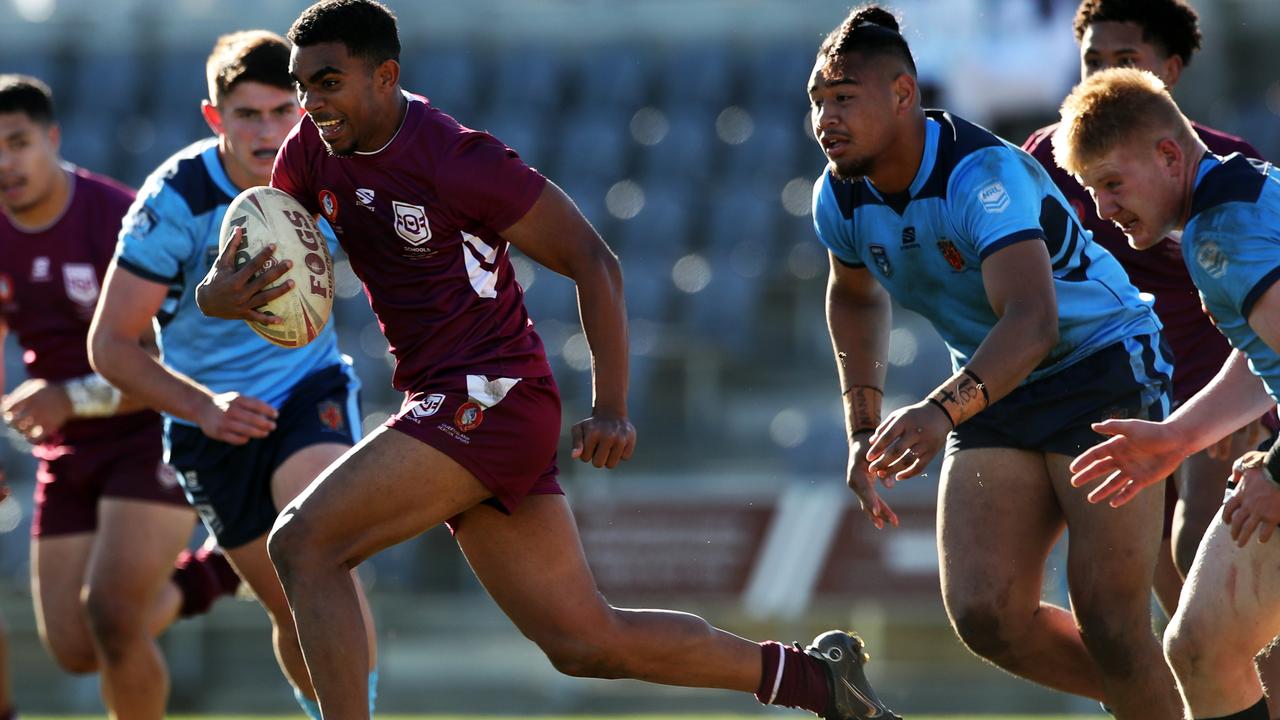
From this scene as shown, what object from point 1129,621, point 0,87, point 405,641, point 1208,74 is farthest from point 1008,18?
point 1129,621

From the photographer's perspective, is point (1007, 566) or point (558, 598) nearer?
point (558, 598)

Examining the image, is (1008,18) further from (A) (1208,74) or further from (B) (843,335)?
(B) (843,335)

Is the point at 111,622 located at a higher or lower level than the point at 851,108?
lower

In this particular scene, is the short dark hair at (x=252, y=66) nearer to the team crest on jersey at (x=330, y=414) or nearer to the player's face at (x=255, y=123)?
the player's face at (x=255, y=123)

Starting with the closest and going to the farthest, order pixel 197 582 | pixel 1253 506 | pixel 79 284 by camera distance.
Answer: pixel 1253 506, pixel 79 284, pixel 197 582

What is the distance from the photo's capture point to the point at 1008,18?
664 inches

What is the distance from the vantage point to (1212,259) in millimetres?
4559

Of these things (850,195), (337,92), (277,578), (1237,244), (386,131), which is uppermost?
(1237,244)

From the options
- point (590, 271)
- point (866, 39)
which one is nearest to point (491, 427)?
point (590, 271)

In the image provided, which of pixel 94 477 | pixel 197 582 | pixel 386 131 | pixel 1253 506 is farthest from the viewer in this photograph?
pixel 197 582

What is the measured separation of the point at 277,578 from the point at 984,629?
8.55ft

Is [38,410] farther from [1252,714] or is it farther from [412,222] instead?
[1252,714]

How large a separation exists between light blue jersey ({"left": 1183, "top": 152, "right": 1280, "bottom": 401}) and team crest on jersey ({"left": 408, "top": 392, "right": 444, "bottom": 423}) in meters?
2.14

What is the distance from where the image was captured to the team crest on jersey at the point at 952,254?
5246mm
